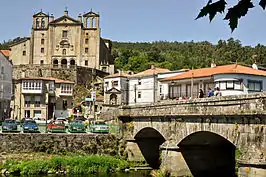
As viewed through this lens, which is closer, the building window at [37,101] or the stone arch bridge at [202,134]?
the stone arch bridge at [202,134]

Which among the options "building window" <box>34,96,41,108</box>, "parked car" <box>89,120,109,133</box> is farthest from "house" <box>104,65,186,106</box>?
"parked car" <box>89,120,109,133</box>

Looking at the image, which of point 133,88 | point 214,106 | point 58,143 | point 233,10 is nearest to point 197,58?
point 133,88

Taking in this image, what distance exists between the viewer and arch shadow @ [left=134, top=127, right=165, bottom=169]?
125ft

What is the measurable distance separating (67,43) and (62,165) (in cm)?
6156

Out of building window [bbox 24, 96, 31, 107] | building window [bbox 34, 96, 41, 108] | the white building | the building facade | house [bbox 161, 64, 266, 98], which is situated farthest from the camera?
the building facade

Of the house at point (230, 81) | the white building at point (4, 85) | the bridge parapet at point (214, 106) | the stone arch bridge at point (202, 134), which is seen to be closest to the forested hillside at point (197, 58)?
the white building at point (4, 85)

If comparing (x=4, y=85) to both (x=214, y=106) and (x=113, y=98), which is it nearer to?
(x=113, y=98)

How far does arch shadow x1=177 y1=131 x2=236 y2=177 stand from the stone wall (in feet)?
37.8

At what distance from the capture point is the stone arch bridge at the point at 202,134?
18578mm

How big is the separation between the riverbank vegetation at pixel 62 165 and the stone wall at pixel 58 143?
172 centimetres

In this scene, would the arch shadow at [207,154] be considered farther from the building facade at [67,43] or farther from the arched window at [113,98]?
the building facade at [67,43]

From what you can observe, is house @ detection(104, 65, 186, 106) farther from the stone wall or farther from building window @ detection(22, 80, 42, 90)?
the stone wall

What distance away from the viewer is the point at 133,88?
73.5m

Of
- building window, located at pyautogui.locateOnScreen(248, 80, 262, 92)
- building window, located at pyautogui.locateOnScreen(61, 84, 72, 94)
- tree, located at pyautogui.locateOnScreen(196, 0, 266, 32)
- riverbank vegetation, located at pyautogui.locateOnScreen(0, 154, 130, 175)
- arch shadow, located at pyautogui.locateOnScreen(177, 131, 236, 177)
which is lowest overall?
riverbank vegetation, located at pyautogui.locateOnScreen(0, 154, 130, 175)
